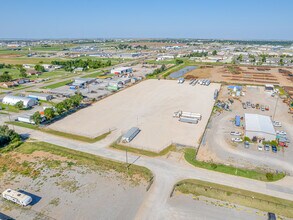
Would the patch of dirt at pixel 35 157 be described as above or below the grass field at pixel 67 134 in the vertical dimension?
below

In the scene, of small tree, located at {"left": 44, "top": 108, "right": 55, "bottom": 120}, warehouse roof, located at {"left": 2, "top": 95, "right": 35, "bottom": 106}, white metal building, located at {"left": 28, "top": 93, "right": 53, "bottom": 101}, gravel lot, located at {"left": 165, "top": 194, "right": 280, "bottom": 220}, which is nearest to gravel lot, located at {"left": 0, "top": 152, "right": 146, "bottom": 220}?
gravel lot, located at {"left": 165, "top": 194, "right": 280, "bottom": 220}

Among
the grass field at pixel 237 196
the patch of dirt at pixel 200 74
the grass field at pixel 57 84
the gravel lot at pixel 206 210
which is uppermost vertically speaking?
the patch of dirt at pixel 200 74

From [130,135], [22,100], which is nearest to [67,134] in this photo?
[130,135]

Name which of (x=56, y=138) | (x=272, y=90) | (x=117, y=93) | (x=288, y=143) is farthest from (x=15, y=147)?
(x=272, y=90)

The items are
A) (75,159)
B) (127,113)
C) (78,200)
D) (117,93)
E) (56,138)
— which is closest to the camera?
(78,200)

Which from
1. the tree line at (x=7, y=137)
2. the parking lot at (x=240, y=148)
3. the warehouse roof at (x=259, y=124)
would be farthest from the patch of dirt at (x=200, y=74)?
the tree line at (x=7, y=137)

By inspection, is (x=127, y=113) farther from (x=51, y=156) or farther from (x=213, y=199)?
(x=213, y=199)

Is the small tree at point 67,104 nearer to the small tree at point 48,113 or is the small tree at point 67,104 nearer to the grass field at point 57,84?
the small tree at point 48,113
